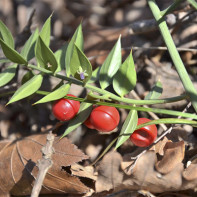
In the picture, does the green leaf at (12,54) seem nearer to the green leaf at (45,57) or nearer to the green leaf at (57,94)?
the green leaf at (45,57)

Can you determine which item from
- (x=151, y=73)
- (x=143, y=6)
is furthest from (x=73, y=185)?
(x=143, y=6)

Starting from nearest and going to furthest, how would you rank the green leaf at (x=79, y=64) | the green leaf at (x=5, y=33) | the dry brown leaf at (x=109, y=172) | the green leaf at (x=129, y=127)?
the green leaf at (x=79, y=64) → the green leaf at (x=129, y=127) → the green leaf at (x=5, y=33) → the dry brown leaf at (x=109, y=172)

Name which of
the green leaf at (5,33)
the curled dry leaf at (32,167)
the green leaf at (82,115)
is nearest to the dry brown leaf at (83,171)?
the curled dry leaf at (32,167)

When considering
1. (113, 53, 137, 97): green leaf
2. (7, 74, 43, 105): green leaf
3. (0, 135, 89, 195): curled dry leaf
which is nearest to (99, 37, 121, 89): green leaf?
(113, 53, 137, 97): green leaf

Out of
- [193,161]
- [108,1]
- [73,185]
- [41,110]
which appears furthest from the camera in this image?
[108,1]

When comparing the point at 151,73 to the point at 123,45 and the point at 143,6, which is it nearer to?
the point at 123,45

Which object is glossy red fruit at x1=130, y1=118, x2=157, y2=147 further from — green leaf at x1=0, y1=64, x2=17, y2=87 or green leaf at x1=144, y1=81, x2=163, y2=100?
green leaf at x1=0, y1=64, x2=17, y2=87
